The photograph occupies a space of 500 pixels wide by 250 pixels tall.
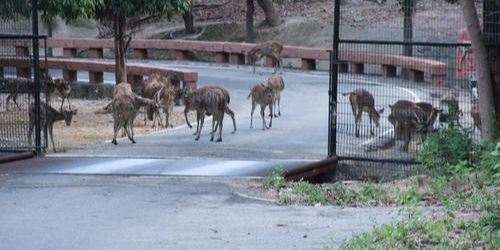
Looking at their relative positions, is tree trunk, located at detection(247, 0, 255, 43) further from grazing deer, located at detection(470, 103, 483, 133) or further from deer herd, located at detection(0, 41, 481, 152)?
grazing deer, located at detection(470, 103, 483, 133)

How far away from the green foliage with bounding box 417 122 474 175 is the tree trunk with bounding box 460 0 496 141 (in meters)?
0.34

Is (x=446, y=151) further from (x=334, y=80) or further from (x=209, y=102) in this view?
(x=209, y=102)

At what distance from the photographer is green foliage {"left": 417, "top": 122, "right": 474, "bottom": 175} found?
39.7ft

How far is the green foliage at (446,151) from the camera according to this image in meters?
12.1

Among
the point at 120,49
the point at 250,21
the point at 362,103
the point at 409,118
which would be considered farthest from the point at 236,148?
the point at 250,21

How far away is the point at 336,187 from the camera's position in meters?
11.6

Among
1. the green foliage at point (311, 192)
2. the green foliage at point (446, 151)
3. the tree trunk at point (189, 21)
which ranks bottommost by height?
the green foliage at point (311, 192)

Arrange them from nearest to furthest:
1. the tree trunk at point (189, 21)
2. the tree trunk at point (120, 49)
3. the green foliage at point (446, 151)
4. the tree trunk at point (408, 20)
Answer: the green foliage at point (446, 151) < the tree trunk at point (408, 20) < the tree trunk at point (120, 49) < the tree trunk at point (189, 21)

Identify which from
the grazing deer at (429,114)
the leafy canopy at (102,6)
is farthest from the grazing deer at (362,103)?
the leafy canopy at (102,6)

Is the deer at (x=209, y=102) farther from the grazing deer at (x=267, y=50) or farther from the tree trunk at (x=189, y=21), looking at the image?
the tree trunk at (x=189, y=21)

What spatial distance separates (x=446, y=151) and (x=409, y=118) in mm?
2685

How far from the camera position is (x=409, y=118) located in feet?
48.6

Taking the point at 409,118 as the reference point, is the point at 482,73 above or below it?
above

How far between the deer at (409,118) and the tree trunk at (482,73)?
1.96 metres
